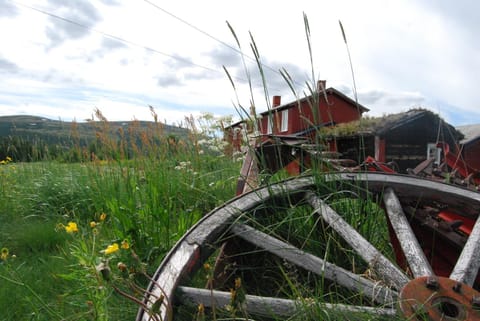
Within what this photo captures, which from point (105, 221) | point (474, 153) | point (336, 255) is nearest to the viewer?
point (336, 255)

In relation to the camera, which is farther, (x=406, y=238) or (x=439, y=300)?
(x=406, y=238)

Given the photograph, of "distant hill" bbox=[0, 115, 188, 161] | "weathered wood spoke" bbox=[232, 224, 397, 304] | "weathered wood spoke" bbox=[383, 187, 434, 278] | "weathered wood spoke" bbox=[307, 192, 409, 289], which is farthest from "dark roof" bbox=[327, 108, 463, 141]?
"weathered wood spoke" bbox=[232, 224, 397, 304]

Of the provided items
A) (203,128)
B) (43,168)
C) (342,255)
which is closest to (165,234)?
(342,255)

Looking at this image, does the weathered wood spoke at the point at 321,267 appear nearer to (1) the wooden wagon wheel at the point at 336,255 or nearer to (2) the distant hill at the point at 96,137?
(1) the wooden wagon wheel at the point at 336,255

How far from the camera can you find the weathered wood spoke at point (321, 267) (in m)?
1.51

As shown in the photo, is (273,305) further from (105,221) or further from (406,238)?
→ (105,221)

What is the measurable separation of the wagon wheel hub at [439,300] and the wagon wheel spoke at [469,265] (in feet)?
0.56

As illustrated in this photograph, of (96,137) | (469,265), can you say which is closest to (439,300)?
(469,265)

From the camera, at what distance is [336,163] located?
254cm

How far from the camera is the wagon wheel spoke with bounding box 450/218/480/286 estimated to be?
1.60 m

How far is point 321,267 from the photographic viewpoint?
5.63 ft

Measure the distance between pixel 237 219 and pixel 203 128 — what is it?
116 inches

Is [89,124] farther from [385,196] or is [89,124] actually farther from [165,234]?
[385,196]

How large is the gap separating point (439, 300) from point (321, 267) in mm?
491
